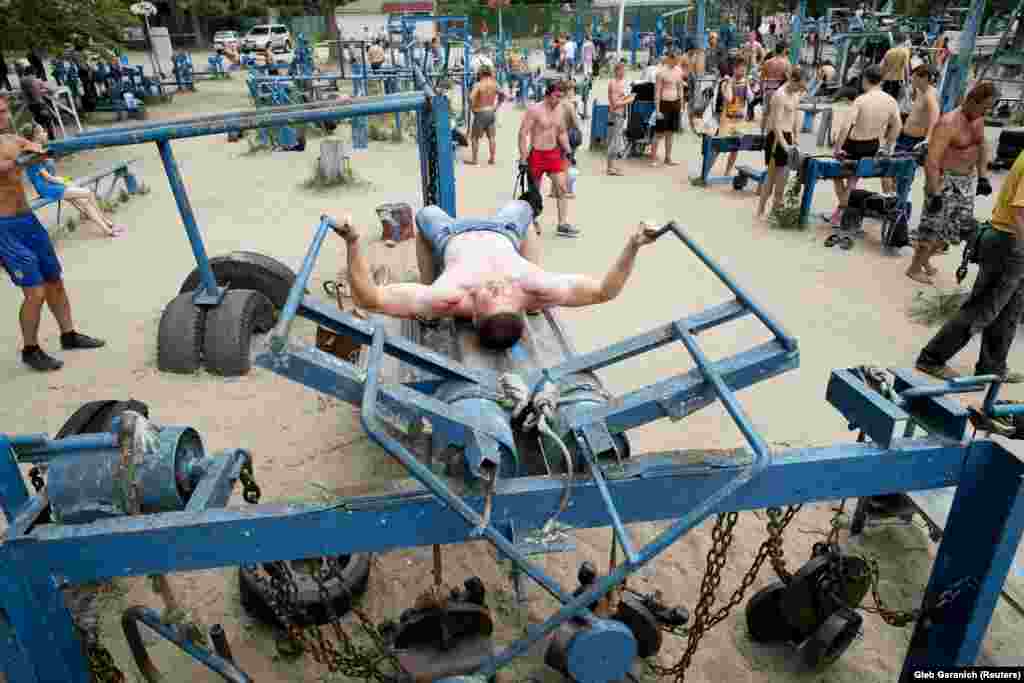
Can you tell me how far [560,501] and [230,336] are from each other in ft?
13.4

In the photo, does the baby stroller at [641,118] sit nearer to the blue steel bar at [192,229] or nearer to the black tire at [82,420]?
the blue steel bar at [192,229]

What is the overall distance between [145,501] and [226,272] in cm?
413

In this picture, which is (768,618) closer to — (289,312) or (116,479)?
(289,312)

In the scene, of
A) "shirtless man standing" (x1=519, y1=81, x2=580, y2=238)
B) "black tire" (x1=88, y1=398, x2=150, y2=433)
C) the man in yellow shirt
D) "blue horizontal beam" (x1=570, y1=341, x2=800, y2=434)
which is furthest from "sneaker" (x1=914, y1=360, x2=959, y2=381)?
"black tire" (x1=88, y1=398, x2=150, y2=433)

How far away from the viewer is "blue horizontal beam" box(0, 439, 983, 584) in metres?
1.98

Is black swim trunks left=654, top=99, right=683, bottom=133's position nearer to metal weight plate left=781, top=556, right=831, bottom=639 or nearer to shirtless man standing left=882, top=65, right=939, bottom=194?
shirtless man standing left=882, top=65, right=939, bottom=194

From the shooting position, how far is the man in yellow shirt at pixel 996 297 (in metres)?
4.54

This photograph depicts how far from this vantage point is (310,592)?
319 cm

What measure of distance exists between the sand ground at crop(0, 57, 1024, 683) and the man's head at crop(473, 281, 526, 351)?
3.87 feet

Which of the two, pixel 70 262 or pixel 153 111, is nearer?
pixel 70 262

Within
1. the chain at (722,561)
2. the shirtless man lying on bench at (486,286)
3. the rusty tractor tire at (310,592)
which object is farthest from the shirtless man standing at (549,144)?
the chain at (722,561)

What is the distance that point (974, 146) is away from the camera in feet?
20.2

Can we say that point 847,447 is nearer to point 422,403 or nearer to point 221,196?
point 422,403

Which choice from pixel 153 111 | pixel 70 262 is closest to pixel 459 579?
pixel 70 262
